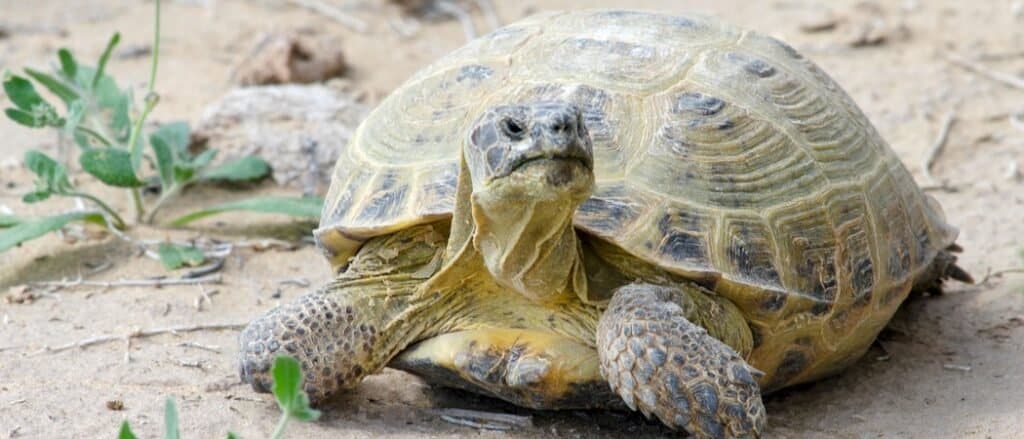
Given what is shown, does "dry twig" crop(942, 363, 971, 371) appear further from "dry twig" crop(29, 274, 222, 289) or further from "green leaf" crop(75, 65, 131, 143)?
"green leaf" crop(75, 65, 131, 143)

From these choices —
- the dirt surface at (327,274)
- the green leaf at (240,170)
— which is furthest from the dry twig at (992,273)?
the green leaf at (240,170)

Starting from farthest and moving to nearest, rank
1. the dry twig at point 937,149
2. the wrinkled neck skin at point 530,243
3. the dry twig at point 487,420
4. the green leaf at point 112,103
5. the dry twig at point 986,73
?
the dry twig at point 986,73 → the dry twig at point 937,149 → the green leaf at point 112,103 → the dry twig at point 487,420 → the wrinkled neck skin at point 530,243

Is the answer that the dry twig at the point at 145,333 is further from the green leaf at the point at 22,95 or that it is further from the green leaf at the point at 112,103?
the green leaf at the point at 112,103

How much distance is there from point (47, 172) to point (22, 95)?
Answer: 0.32 metres

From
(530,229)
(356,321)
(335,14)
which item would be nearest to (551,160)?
(530,229)

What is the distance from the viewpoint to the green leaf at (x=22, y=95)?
526 centimetres

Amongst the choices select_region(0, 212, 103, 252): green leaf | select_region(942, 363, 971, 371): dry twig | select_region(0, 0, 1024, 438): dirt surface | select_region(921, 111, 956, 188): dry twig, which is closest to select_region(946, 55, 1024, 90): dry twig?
select_region(0, 0, 1024, 438): dirt surface

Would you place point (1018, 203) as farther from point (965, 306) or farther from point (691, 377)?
point (691, 377)

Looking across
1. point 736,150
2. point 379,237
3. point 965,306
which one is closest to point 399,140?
point 379,237

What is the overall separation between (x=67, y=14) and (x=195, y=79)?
6.05 feet

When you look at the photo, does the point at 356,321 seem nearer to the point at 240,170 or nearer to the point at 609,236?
the point at 609,236

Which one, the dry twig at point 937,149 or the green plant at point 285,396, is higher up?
the green plant at point 285,396

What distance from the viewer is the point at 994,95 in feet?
25.2

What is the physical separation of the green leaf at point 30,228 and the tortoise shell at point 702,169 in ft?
4.67
